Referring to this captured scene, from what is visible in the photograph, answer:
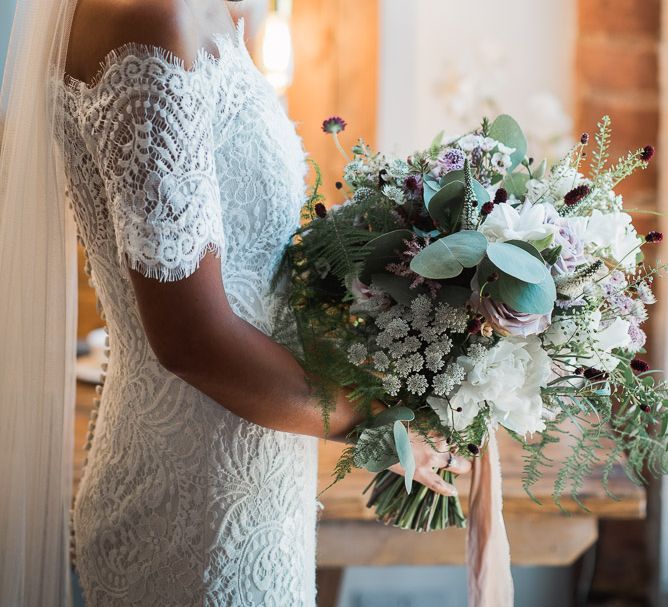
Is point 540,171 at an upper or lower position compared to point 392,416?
upper

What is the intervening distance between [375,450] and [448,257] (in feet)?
0.85

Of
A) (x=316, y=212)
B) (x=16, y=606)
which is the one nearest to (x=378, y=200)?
(x=316, y=212)

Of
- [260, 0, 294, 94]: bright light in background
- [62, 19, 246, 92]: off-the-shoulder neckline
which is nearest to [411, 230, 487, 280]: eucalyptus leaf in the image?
[62, 19, 246, 92]: off-the-shoulder neckline

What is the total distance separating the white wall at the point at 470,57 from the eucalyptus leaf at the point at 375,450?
2264 millimetres

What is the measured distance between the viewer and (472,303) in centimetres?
97

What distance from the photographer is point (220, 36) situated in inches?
39.4

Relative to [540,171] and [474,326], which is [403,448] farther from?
[540,171]

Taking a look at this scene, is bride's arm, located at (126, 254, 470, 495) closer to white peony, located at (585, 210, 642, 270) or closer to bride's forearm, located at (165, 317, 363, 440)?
bride's forearm, located at (165, 317, 363, 440)

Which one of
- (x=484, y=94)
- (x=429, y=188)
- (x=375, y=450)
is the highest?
(x=484, y=94)

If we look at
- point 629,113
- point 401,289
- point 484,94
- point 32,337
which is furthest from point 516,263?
point 484,94

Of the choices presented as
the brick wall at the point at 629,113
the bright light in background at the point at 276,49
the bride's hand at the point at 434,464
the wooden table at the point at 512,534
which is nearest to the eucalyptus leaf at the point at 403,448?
the bride's hand at the point at 434,464

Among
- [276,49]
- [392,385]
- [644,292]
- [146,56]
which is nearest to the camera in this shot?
[146,56]

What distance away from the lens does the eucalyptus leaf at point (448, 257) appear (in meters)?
0.91

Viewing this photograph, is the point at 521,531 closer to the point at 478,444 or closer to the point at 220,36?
the point at 478,444
